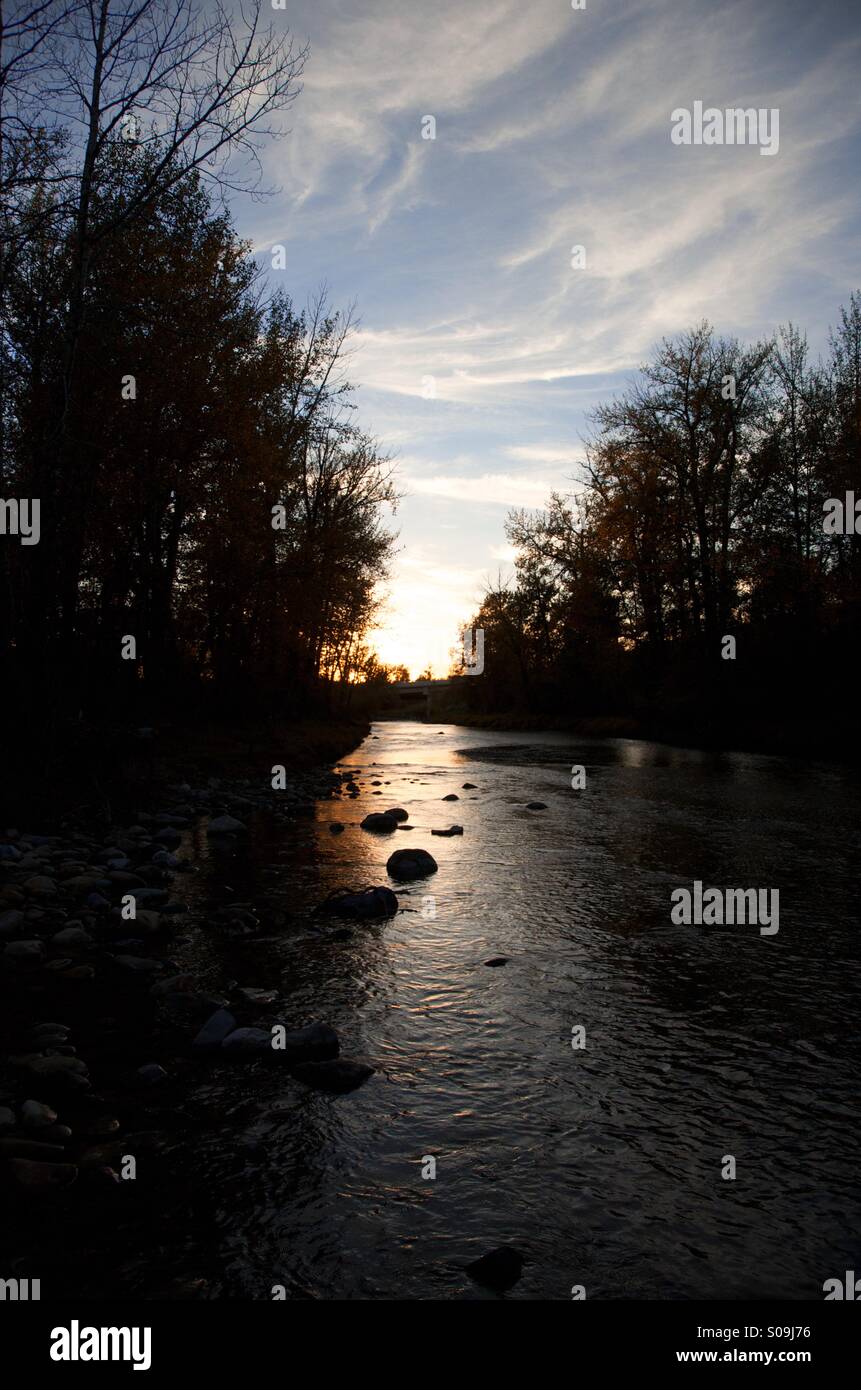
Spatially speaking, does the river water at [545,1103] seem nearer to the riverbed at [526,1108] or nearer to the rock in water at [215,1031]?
the riverbed at [526,1108]

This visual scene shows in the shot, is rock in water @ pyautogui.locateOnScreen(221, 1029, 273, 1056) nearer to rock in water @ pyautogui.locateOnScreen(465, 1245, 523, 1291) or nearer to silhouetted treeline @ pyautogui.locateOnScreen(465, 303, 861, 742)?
rock in water @ pyautogui.locateOnScreen(465, 1245, 523, 1291)

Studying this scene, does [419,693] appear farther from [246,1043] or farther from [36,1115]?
[36,1115]

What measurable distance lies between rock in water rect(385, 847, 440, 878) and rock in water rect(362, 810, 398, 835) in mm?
2921

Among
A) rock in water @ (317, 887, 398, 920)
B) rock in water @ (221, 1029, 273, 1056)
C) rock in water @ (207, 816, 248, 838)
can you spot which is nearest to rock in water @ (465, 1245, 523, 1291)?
rock in water @ (221, 1029, 273, 1056)

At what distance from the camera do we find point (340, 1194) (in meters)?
3.77

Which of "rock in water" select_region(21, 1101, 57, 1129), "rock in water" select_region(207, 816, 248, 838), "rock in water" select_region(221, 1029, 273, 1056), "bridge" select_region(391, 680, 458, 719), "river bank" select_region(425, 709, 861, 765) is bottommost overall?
"rock in water" select_region(221, 1029, 273, 1056)

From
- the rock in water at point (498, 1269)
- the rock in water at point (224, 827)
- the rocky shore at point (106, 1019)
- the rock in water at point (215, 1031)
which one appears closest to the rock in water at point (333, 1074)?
the rocky shore at point (106, 1019)

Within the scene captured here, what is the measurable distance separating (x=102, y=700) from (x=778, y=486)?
28135 millimetres

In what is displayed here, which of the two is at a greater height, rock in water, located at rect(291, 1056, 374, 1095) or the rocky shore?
the rocky shore

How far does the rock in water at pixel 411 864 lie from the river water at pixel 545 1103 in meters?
0.36

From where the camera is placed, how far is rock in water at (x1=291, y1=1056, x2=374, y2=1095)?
4801 mm

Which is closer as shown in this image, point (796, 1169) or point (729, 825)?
point (796, 1169)
